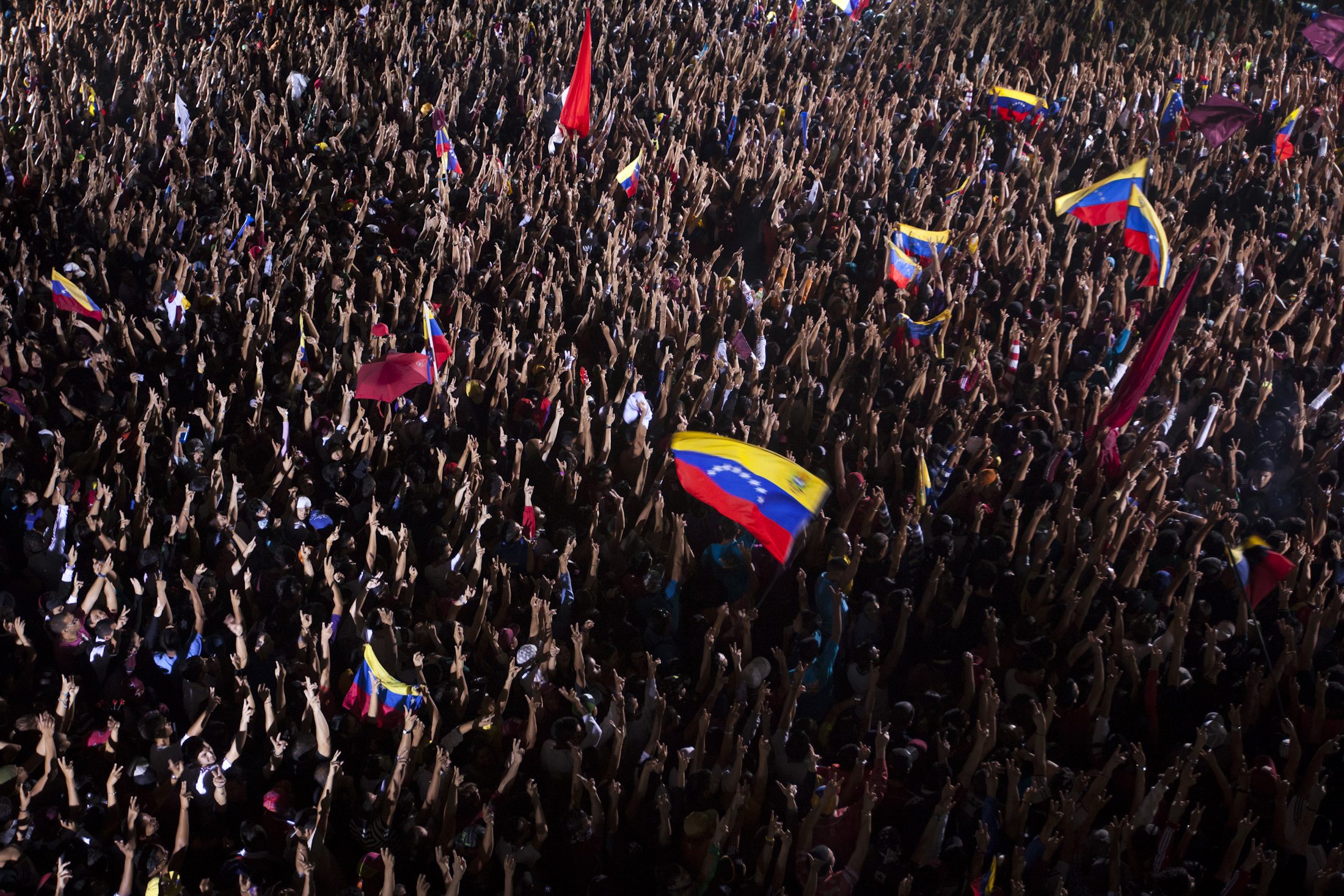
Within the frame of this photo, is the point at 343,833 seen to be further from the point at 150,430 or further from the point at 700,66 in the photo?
the point at 700,66

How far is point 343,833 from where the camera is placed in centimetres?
316

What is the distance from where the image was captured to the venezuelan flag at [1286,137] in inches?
301

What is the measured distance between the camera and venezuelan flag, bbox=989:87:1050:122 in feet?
26.3

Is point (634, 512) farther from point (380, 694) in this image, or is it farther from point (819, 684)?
point (380, 694)

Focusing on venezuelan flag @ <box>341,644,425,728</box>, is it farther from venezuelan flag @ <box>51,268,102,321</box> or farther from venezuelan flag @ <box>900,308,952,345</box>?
venezuelan flag @ <box>900,308,952,345</box>

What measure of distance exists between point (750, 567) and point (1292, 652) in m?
1.95

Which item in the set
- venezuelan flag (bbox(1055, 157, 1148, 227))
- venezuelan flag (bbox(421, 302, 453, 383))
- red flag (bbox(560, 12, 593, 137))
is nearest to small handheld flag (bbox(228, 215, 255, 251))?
venezuelan flag (bbox(421, 302, 453, 383))

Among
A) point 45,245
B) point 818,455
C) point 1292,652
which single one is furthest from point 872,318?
point 45,245

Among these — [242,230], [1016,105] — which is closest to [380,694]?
[242,230]

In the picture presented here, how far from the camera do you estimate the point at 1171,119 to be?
823 centimetres

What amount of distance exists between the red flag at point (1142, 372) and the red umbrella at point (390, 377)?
3.21 meters

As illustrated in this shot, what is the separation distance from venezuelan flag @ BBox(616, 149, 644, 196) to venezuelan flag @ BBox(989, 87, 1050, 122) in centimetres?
330

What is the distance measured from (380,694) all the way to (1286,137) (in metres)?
7.91

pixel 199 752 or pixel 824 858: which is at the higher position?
pixel 824 858
